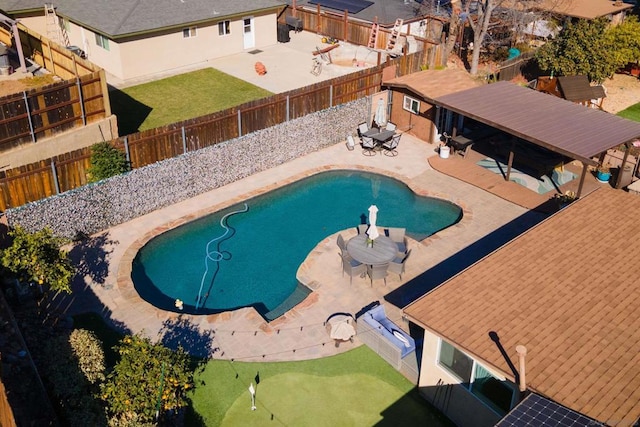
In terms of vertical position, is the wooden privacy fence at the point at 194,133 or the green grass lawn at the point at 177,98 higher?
the wooden privacy fence at the point at 194,133

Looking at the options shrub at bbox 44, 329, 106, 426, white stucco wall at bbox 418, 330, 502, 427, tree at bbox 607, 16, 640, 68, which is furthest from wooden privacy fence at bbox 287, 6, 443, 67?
shrub at bbox 44, 329, 106, 426

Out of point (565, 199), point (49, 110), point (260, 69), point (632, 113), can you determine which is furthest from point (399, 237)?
point (632, 113)

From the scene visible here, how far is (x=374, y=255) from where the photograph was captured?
66.5 feet

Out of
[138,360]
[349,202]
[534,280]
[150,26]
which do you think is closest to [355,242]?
[349,202]

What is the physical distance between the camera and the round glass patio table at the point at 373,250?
2005 centimetres

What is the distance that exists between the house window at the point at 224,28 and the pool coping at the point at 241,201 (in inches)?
584

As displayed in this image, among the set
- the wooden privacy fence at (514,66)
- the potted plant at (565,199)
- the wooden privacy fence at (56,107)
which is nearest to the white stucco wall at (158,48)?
the wooden privacy fence at (56,107)

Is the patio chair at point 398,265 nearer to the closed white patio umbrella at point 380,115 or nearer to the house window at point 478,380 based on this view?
the house window at point 478,380

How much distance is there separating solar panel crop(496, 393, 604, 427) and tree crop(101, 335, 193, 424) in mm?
7720

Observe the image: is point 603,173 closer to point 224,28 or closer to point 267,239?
point 267,239

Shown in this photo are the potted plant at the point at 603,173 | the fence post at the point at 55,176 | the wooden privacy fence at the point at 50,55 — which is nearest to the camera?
the fence post at the point at 55,176

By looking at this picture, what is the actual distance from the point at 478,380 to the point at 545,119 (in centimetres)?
1461

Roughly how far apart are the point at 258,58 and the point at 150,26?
737 centimetres

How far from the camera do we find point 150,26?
3362cm
